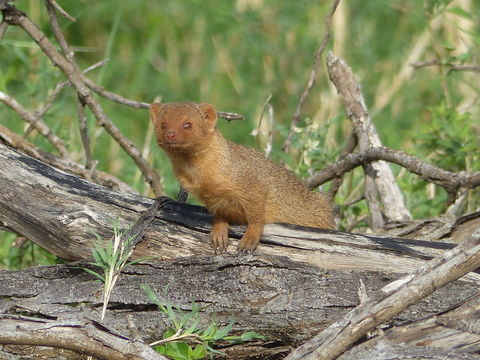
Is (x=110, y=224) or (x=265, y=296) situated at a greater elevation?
(x=110, y=224)

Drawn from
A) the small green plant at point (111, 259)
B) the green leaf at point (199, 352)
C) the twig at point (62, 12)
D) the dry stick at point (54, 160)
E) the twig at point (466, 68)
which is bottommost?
the green leaf at point (199, 352)

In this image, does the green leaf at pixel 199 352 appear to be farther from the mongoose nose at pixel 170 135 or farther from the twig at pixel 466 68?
the twig at pixel 466 68

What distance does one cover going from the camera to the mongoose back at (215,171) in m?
3.23

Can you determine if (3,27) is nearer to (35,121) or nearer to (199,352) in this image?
(35,121)

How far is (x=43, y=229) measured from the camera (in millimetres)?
2906

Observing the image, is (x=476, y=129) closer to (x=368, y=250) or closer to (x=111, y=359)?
(x=368, y=250)

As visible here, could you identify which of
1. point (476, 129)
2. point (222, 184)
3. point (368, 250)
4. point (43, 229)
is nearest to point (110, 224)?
point (43, 229)

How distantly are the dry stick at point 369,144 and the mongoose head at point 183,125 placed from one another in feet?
2.85

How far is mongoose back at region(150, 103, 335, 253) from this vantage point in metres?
3.23

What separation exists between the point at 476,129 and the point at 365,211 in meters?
0.86

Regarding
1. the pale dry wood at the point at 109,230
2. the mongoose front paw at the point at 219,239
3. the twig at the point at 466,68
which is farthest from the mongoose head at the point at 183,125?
the twig at the point at 466,68

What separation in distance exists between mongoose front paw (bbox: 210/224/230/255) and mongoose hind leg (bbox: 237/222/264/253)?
2.3 inches

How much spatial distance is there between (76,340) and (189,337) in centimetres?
34

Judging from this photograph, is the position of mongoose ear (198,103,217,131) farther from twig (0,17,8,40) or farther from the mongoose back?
twig (0,17,8,40)
